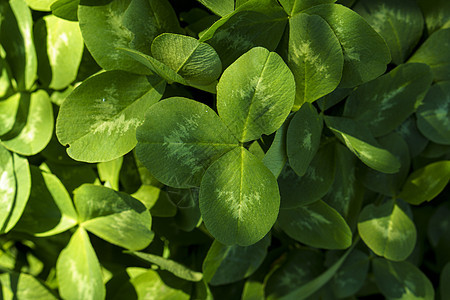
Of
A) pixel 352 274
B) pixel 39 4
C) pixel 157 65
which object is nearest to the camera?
pixel 157 65

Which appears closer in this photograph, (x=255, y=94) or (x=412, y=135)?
(x=255, y=94)

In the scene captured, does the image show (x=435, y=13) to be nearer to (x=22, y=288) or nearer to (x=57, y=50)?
(x=57, y=50)

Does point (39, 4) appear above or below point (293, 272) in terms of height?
above

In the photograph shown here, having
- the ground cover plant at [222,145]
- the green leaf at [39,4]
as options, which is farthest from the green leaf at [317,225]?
the green leaf at [39,4]

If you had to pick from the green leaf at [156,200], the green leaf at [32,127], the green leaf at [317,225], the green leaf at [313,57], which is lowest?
the green leaf at [317,225]

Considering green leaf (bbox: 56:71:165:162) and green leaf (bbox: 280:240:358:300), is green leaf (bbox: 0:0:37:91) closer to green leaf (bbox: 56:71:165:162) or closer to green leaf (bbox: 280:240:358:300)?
green leaf (bbox: 56:71:165:162)

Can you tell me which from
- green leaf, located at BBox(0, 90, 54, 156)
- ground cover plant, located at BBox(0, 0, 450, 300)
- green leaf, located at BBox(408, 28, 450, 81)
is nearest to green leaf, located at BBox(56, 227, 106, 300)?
ground cover plant, located at BBox(0, 0, 450, 300)

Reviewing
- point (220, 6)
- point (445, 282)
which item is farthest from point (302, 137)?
point (445, 282)

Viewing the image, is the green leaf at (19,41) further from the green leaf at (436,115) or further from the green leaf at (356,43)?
the green leaf at (436,115)
